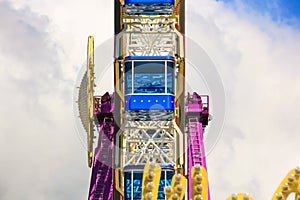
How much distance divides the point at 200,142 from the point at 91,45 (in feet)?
24.3

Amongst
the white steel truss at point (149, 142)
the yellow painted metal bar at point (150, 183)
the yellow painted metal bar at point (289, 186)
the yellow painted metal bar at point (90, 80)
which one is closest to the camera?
the yellow painted metal bar at point (150, 183)

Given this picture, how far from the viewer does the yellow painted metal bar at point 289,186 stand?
21.1 meters

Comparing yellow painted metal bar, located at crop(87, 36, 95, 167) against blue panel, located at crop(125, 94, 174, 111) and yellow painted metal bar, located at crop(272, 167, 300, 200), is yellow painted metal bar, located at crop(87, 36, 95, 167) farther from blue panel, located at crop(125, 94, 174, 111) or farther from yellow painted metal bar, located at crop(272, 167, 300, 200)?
yellow painted metal bar, located at crop(272, 167, 300, 200)

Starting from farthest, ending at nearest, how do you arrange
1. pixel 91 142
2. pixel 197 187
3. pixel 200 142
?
pixel 200 142 < pixel 91 142 < pixel 197 187

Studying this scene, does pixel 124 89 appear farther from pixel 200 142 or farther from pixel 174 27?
pixel 200 142

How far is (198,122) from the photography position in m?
43.8

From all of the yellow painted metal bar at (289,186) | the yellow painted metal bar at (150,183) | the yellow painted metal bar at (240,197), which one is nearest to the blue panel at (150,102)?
the yellow painted metal bar at (150,183)

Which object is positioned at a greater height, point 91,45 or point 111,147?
point 91,45

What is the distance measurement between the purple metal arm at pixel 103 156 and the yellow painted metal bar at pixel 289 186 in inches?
847

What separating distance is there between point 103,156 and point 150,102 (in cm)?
865

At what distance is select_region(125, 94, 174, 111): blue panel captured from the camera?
36219 millimetres

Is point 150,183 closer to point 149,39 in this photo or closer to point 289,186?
point 289,186

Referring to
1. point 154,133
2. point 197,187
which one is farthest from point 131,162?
point 197,187

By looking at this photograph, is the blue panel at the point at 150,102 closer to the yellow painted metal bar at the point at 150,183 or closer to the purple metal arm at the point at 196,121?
the purple metal arm at the point at 196,121
